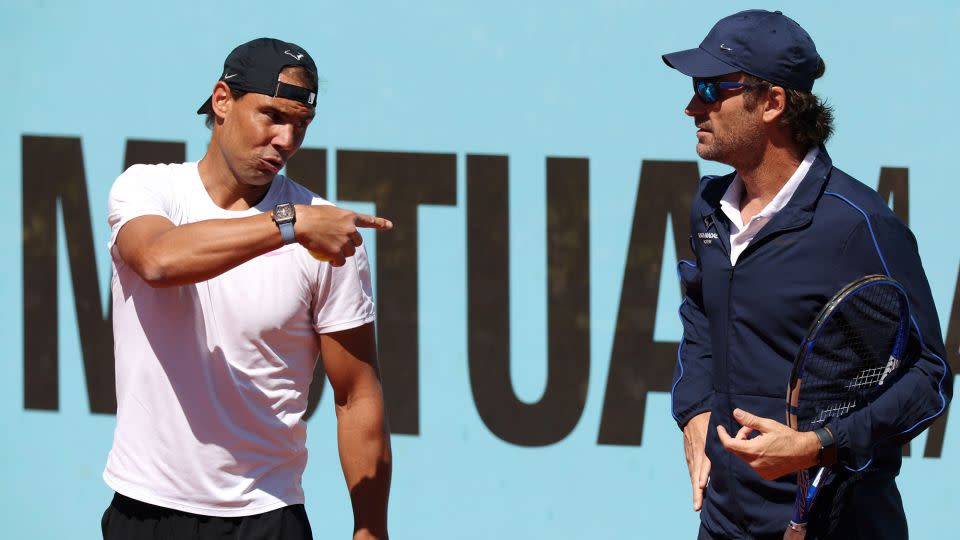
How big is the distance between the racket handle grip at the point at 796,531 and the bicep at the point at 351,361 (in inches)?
37.7

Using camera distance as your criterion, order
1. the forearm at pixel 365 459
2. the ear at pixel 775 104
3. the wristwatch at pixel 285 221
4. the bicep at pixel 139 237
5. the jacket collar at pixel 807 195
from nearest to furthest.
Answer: the wristwatch at pixel 285 221
the bicep at pixel 139 237
the jacket collar at pixel 807 195
the ear at pixel 775 104
the forearm at pixel 365 459

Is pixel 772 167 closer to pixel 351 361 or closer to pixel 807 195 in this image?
pixel 807 195

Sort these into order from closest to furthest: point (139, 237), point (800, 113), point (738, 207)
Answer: point (139, 237)
point (800, 113)
point (738, 207)

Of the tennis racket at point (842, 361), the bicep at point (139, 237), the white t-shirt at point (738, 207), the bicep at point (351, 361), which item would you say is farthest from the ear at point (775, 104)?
the bicep at point (139, 237)

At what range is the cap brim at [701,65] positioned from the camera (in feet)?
9.02

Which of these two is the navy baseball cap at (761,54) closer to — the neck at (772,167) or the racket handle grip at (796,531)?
the neck at (772,167)

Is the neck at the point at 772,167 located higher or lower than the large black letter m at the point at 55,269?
higher

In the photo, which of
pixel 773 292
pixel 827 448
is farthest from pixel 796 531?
pixel 773 292

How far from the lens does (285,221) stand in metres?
2.36

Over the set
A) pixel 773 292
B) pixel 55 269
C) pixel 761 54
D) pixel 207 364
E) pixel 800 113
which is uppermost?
pixel 761 54

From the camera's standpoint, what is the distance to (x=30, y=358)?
14.9 feet

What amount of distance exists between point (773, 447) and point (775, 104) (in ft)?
2.62

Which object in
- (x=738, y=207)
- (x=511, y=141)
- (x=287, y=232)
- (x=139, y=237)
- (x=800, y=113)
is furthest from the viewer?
(x=511, y=141)

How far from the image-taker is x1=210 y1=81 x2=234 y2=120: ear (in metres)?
2.84
